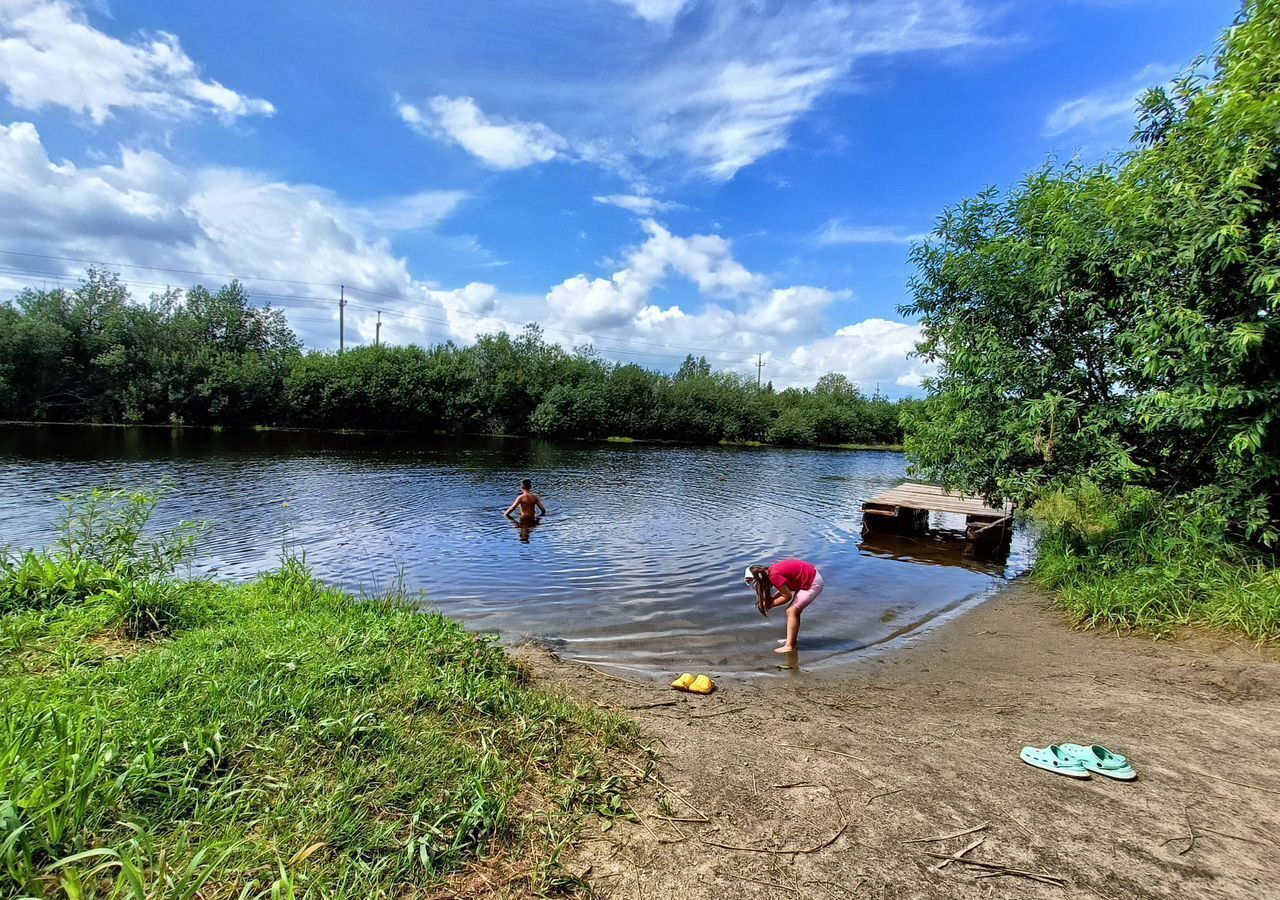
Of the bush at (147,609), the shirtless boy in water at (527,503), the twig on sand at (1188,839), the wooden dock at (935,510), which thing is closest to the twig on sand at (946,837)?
the twig on sand at (1188,839)

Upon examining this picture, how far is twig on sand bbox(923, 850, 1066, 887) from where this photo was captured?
119 inches

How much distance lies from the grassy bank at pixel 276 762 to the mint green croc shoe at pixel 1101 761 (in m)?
3.22

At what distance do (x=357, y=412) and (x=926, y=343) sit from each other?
57745 mm

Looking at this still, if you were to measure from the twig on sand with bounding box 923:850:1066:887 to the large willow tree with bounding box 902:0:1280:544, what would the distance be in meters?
6.84

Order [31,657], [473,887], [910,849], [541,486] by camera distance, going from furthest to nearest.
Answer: [541,486], [31,657], [910,849], [473,887]

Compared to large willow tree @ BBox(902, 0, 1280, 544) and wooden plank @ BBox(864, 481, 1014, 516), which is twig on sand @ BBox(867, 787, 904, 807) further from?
wooden plank @ BBox(864, 481, 1014, 516)

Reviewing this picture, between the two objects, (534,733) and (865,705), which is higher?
(534,733)

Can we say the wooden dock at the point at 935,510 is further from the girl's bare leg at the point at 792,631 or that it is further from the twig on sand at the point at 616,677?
the twig on sand at the point at 616,677

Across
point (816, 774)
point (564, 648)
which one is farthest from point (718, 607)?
point (816, 774)

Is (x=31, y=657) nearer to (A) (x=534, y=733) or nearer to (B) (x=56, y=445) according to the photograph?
(A) (x=534, y=733)

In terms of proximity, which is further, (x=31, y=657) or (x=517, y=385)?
(x=517, y=385)

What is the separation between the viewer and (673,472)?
111 ft

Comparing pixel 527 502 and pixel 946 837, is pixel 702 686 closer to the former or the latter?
pixel 946 837

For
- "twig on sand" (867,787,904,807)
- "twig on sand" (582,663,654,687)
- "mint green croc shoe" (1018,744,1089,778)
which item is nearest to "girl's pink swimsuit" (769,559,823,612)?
"twig on sand" (582,663,654,687)
